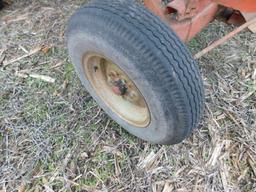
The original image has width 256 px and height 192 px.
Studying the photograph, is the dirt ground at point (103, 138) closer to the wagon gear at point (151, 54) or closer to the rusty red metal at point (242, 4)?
the wagon gear at point (151, 54)

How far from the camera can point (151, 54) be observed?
1.62m

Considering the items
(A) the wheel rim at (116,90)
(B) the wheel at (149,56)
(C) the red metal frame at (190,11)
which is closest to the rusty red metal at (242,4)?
(C) the red metal frame at (190,11)

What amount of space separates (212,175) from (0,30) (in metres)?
1.85

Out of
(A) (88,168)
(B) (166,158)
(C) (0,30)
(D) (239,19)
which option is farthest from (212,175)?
(C) (0,30)

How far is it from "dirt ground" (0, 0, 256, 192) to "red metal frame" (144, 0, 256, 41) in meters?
0.59

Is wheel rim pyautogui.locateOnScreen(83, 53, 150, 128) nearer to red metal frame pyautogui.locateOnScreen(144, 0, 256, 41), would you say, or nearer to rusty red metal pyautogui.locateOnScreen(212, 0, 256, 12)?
red metal frame pyautogui.locateOnScreen(144, 0, 256, 41)

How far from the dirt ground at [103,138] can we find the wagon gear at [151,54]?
255mm

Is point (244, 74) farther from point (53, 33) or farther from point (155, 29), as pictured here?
point (53, 33)

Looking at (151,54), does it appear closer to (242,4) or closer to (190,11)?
(190,11)

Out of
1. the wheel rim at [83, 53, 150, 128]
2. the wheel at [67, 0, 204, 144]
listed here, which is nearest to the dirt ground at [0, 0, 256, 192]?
the wheel rim at [83, 53, 150, 128]

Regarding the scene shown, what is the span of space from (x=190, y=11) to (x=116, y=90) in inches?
21.0

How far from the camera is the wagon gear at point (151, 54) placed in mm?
1646

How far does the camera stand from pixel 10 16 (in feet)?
10.00

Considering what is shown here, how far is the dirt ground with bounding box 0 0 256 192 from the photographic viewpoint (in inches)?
83.7
